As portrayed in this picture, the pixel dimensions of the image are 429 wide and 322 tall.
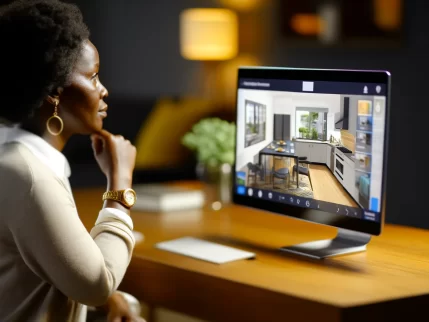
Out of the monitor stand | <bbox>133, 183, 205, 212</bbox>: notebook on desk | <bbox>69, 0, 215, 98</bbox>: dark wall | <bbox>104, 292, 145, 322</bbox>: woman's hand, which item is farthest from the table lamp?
<bbox>104, 292, 145, 322</bbox>: woman's hand

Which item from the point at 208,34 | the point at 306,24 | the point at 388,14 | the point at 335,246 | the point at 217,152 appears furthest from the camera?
the point at 208,34

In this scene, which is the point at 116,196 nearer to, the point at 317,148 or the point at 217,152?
the point at 317,148

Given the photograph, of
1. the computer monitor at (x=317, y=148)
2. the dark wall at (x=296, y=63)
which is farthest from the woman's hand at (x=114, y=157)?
the dark wall at (x=296, y=63)

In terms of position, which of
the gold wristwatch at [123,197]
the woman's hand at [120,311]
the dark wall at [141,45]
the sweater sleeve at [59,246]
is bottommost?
the woman's hand at [120,311]

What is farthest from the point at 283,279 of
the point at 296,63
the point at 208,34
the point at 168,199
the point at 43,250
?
the point at 208,34

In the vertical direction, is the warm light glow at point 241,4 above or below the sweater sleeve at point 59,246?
above

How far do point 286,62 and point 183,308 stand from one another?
4.12m

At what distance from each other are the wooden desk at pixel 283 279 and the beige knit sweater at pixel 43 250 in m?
0.26

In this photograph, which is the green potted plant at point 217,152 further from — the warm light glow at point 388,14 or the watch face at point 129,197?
the warm light glow at point 388,14

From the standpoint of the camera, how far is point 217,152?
2.76 m

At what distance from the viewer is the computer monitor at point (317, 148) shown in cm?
180

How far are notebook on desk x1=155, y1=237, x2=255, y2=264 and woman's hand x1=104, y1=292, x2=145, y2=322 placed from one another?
187 millimetres

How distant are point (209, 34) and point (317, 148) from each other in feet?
14.1

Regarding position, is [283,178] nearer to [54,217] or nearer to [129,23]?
[54,217]
